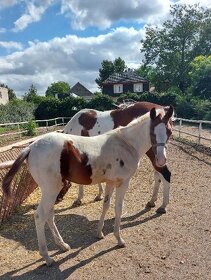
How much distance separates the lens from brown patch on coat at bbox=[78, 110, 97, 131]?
265 inches

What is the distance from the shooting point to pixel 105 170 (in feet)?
14.5

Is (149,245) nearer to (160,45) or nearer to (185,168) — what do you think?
(185,168)

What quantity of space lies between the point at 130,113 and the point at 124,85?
50701mm

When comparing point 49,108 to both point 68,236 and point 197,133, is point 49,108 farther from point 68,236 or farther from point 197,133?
point 68,236

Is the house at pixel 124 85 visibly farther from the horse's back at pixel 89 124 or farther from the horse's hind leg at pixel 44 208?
the horse's hind leg at pixel 44 208

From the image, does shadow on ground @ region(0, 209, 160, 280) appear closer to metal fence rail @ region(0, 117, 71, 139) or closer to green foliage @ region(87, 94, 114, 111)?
metal fence rail @ region(0, 117, 71, 139)

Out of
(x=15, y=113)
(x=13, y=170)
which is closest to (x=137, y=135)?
(x=13, y=170)

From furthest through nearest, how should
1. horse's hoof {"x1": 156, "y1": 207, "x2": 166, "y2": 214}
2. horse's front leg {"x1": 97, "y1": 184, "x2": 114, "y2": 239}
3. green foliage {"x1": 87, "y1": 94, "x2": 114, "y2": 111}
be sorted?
green foliage {"x1": 87, "y1": 94, "x2": 114, "y2": 111} < horse's hoof {"x1": 156, "y1": 207, "x2": 166, "y2": 214} < horse's front leg {"x1": 97, "y1": 184, "x2": 114, "y2": 239}

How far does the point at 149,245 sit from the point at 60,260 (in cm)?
123

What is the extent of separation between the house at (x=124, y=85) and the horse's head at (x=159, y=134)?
5189 centimetres

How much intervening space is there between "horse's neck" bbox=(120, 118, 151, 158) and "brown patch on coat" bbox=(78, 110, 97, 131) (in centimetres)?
204

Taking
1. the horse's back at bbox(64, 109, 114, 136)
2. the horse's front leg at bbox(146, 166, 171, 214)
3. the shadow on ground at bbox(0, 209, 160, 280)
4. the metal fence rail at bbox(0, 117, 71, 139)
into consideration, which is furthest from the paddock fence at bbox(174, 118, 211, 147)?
the metal fence rail at bbox(0, 117, 71, 139)

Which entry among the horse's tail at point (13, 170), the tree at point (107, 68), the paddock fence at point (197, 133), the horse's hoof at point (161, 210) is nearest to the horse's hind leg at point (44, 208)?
the horse's tail at point (13, 170)

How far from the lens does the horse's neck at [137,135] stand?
4.74m
